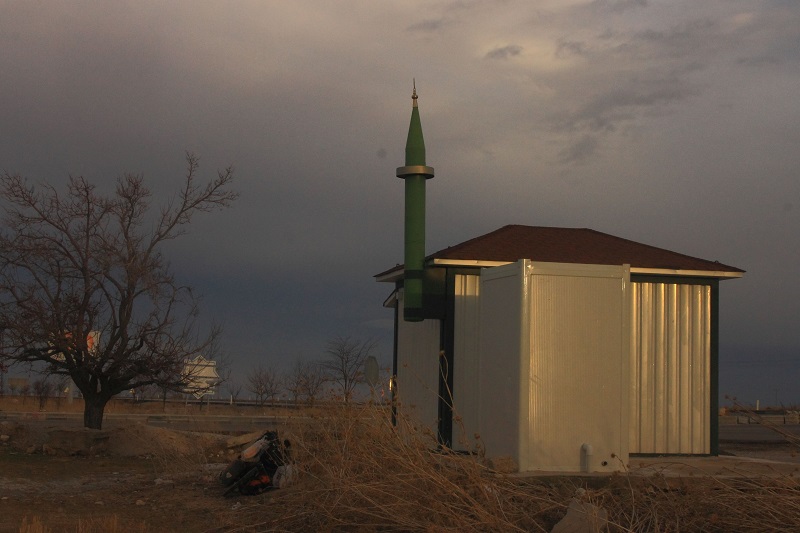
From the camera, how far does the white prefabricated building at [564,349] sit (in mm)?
11534

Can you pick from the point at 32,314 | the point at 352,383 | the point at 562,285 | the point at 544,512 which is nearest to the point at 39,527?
the point at 352,383

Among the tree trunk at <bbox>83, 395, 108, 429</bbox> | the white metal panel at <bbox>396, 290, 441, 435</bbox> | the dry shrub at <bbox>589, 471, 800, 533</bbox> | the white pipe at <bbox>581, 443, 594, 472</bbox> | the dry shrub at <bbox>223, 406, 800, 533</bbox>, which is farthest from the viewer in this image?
the tree trunk at <bbox>83, 395, 108, 429</bbox>

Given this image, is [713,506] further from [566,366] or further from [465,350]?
[465,350]

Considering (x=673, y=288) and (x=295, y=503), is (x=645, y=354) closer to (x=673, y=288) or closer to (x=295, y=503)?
(x=673, y=288)

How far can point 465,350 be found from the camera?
572 inches

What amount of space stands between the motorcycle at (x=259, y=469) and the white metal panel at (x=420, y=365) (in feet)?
11.8

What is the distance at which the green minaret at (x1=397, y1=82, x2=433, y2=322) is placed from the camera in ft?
48.3

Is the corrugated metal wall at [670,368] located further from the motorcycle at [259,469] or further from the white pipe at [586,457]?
the motorcycle at [259,469]

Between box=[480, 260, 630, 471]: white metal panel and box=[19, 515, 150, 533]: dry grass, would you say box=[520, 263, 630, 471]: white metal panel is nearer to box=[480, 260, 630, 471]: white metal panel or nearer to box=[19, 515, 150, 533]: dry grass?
box=[480, 260, 630, 471]: white metal panel

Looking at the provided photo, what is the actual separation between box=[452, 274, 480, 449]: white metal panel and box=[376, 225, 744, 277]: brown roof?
1.80ft

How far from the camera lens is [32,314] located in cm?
1681

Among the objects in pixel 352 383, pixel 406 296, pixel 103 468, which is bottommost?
pixel 103 468

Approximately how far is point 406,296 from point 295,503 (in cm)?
584

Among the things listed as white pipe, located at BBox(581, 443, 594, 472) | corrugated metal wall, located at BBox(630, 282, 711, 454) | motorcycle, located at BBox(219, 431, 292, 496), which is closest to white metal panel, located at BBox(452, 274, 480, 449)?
corrugated metal wall, located at BBox(630, 282, 711, 454)
